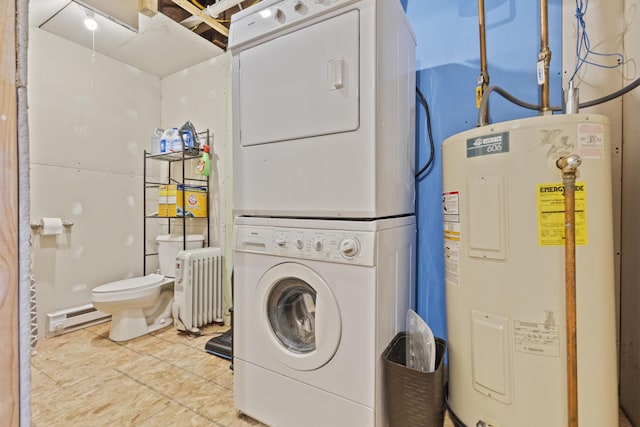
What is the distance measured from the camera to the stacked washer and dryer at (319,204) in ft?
3.83

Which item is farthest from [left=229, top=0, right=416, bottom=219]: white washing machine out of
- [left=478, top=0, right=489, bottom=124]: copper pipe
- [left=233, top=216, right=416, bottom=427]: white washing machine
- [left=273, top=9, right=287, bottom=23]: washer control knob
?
[left=478, top=0, right=489, bottom=124]: copper pipe

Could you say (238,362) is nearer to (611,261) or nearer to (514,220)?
(514,220)

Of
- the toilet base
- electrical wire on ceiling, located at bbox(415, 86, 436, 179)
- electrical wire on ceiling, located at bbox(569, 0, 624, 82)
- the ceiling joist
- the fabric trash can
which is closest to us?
the fabric trash can

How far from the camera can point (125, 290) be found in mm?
2242

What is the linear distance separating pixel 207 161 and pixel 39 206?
1.28 meters

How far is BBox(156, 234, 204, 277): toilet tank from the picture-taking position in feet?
8.87

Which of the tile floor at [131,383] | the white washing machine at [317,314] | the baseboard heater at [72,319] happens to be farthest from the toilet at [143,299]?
the white washing machine at [317,314]

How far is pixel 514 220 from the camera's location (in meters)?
1.08

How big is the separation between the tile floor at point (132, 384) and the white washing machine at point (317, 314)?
26cm

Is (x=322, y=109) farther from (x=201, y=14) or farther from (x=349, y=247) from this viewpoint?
(x=201, y=14)

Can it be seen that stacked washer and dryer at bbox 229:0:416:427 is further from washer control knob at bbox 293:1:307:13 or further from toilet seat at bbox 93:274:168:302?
toilet seat at bbox 93:274:168:302

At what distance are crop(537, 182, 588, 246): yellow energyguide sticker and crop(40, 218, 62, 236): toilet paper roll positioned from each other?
10.2ft

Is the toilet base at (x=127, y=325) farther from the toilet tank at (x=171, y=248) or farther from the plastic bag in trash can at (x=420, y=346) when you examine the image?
the plastic bag in trash can at (x=420, y=346)

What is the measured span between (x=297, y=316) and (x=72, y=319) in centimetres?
217
